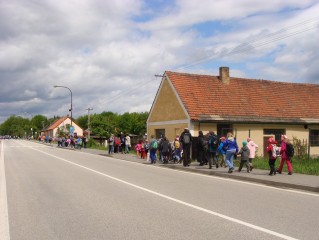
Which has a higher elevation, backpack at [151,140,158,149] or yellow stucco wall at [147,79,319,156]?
yellow stucco wall at [147,79,319,156]

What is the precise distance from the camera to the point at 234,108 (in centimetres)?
3172

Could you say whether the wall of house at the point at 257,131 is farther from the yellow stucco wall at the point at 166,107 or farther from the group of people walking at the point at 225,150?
the group of people walking at the point at 225,150

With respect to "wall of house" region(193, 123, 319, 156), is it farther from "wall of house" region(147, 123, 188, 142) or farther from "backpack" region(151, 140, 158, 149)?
"backpack" region(151, 140, 158, 149)

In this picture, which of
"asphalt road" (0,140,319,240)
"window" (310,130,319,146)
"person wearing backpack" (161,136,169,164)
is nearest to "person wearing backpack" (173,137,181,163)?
"person wearing backpack" (161,136,169,164)

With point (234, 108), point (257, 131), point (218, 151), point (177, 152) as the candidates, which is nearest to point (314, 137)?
point (257, 131)

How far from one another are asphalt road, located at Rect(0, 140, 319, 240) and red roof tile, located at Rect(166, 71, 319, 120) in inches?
657

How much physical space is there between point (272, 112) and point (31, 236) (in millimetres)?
28203

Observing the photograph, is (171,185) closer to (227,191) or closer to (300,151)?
(227,191)

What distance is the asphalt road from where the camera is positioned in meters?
7.09

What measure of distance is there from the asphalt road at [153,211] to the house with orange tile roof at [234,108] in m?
15.9

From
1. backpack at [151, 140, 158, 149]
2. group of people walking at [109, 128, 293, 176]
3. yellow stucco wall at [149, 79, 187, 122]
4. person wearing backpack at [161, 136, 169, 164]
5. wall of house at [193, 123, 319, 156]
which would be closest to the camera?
group of people walking at [109, 128, 293, 176]

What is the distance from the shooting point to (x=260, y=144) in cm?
3131

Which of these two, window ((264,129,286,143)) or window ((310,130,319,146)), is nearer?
window ((264,129,286,143))

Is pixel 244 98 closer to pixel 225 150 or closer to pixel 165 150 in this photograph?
pixel 165 150
